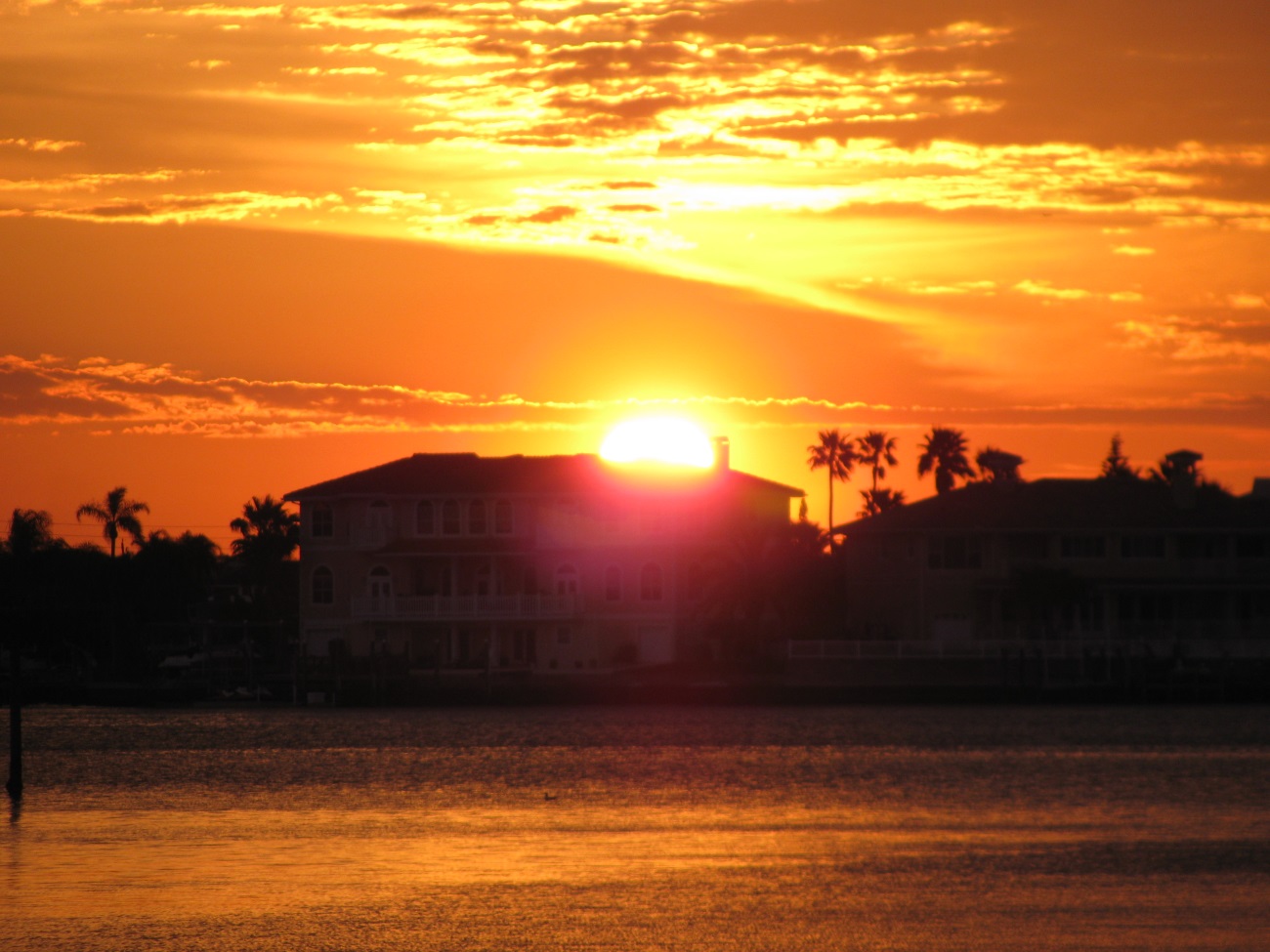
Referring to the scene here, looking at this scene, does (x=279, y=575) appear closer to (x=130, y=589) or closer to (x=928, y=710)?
(x=130, y=589)

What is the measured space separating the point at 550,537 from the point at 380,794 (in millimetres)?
38849

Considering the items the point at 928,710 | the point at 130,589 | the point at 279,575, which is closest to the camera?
the point at 928,710

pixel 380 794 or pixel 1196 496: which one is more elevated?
pixel 1196 496

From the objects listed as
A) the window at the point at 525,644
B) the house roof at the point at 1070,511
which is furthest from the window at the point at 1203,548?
the window at the point at 525,644

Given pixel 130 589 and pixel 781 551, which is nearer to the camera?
pixel 781 551

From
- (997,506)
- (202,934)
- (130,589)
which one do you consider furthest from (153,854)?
(130,589)

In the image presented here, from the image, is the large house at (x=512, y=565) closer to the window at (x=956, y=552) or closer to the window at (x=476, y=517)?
the window at (x=476, y=517)

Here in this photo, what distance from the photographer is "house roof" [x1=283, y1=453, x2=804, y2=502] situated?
84625 millimetres

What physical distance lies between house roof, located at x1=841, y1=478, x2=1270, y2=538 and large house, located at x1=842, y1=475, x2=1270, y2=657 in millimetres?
87

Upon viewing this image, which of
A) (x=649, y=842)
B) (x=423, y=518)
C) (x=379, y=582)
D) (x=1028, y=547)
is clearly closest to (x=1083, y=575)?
(x=1028, y=547)

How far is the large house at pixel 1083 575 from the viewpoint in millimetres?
80500

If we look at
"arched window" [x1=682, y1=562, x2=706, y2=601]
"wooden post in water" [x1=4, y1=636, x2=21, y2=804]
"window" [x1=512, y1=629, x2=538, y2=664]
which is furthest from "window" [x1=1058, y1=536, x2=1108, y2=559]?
"wooden post in water" [x1=4, y1=636, x2=21, y2=804]

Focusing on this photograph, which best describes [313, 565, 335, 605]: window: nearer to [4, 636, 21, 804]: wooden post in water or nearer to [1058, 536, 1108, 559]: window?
[1058, 536, 1108, 559]: window

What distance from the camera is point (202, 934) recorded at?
25.4 m
